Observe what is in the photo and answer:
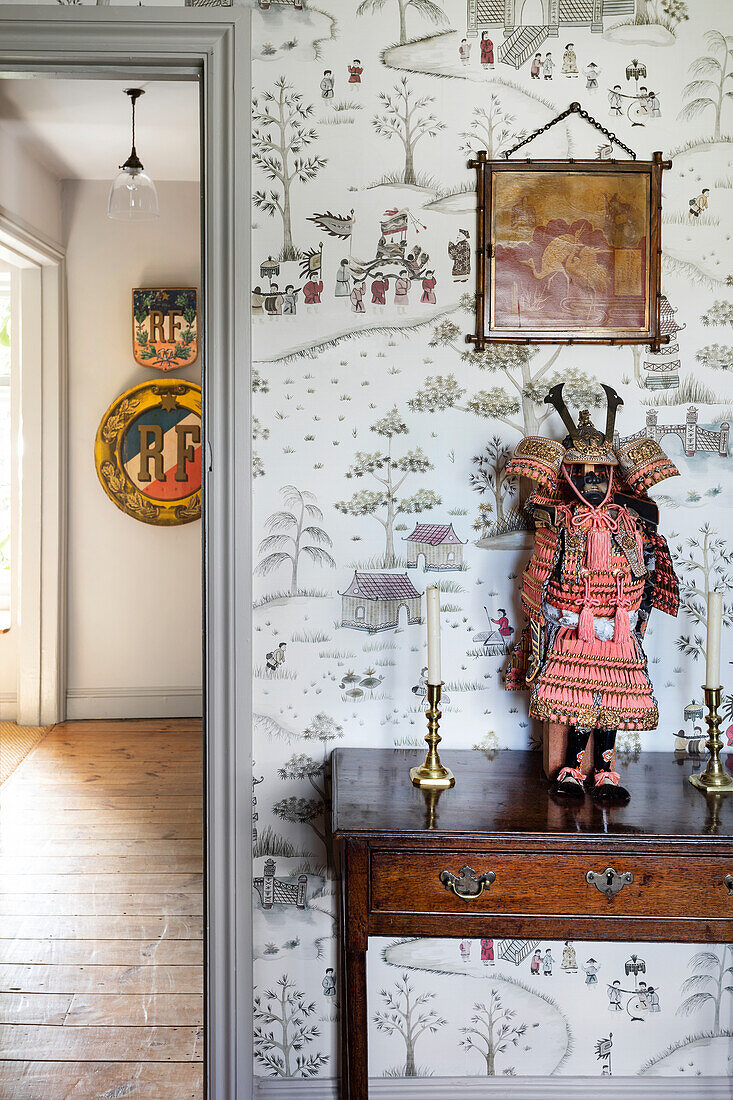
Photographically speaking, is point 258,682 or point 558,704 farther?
point 258,682

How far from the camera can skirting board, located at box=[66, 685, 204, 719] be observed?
4.36 m

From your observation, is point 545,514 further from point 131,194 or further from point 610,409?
point 131,194

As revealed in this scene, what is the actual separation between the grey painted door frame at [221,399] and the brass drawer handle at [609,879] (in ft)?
2.36

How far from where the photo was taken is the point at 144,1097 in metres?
1.91

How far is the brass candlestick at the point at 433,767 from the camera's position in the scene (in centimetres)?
157

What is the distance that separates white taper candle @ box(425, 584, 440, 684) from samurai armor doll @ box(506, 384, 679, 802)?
7.0 inches

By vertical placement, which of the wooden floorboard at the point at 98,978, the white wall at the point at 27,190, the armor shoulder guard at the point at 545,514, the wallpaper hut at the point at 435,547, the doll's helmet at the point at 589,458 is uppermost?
the white wall at the point at 27,190

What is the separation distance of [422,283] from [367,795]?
99 centimetres

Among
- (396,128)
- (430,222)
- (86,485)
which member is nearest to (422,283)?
(430,222)

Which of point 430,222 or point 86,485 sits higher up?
point 430,222

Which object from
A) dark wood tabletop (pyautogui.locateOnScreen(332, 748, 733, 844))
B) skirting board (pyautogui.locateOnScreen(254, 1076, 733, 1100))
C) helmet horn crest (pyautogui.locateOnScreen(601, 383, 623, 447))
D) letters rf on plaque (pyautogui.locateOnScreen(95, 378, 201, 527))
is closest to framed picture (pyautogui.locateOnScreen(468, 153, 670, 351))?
helmet horn crest (pyautogui.locateOnScreen(601, 383, 623, 447))

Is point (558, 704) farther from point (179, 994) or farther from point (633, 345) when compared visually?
point (179, 994)

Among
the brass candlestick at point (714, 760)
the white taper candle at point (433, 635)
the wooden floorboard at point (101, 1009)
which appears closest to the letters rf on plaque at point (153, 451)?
the wooden floorboard at point (101, 1009)

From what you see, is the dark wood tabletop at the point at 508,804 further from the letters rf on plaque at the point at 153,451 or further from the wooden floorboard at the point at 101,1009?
the letters rf on plaque at the point at 153,451
